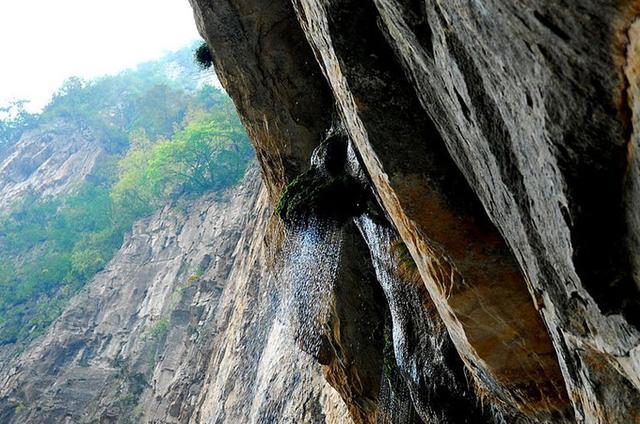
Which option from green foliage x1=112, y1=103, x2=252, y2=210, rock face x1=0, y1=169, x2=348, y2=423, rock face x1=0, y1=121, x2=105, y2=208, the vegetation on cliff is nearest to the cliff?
rock face x1=0, y1=169, x2=348, y2=423

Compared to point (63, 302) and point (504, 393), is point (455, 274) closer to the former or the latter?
point (504, 393)

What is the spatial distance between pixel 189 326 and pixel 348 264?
1726 centimetres

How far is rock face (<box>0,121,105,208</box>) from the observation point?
45.2m

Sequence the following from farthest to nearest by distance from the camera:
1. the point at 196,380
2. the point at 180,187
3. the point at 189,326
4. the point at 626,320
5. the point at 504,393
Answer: the point at 180,187 < the point at 189,326 < the point at 196,380 < the point at 504,393 < the point at 626,320

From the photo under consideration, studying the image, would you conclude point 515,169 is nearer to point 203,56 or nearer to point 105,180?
point 203,56

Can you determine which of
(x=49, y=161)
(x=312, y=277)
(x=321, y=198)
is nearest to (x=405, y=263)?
(x=321, y=198)

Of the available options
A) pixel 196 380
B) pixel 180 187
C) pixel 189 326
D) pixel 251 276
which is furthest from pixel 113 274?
pixel 251 276

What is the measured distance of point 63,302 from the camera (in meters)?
33.8

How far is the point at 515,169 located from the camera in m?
2.60

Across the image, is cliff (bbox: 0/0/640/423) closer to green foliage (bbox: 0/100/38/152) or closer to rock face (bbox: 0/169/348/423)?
rock face (bbox: 0/169/348/423)

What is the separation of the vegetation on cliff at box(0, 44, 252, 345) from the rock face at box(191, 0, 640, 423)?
1178 inches

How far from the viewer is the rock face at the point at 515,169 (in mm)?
1933

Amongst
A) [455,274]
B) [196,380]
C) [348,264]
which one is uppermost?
[455,274]

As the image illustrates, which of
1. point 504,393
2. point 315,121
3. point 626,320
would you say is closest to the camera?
point 626,320
